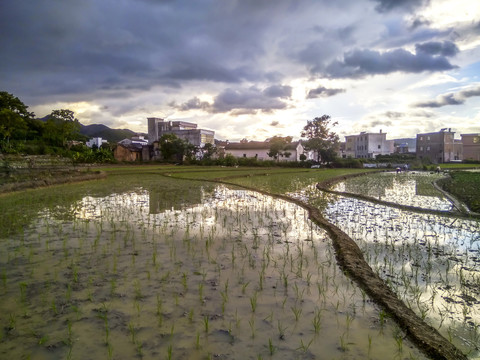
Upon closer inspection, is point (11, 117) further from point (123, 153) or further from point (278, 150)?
point (278, 150)

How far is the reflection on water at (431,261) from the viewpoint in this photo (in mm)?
3012

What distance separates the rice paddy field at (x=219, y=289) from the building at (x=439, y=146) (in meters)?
60.0

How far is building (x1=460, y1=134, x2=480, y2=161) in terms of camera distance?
6412cm

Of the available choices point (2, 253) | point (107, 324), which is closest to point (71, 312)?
point (107, 324)

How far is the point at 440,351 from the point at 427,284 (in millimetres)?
1594

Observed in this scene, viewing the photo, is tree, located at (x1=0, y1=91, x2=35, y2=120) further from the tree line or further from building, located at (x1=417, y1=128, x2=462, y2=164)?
building, located at (x1=417, y1=128, x2=462, y2=164)

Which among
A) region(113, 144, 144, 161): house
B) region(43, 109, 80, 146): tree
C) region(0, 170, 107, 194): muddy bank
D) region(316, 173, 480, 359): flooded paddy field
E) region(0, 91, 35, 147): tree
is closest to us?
region(316, 173, 480, 359): flooded paddy field

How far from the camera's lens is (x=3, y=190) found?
11703 millimetres

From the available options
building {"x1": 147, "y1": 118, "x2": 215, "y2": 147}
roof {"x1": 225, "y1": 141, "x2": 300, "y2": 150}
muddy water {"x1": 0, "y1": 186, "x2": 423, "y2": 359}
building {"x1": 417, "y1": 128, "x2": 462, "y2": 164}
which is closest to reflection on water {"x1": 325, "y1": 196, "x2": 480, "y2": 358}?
muddy water {"x1": 0, "y1": 186, "x2": 423, "y2": 359}

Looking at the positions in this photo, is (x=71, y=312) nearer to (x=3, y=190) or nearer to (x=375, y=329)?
(x=375, y=329)

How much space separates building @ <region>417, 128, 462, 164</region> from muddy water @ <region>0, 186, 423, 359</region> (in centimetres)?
6123

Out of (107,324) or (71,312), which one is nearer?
(107,324)

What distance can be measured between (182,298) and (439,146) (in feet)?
225

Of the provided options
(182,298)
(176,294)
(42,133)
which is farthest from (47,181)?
(42,133)
